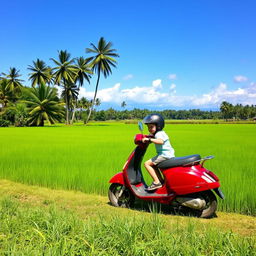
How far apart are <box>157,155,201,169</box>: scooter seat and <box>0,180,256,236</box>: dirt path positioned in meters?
0.75

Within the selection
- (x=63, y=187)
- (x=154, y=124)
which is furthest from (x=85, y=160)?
(x=154, y=124)

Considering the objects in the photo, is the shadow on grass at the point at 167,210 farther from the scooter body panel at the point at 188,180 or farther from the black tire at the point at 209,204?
the scooter body panel at the point at 188,180

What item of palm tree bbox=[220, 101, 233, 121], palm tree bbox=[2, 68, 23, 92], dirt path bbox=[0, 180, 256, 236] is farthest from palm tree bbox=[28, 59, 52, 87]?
palm tree bbox=[220, 101, 233, 121]

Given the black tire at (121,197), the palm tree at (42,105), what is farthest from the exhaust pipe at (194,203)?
the palm tree at (42,105)

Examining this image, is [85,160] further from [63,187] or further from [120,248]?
[120,248]

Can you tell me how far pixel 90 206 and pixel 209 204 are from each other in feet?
6.41

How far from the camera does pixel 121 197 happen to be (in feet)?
14.2

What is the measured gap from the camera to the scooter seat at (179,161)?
3609mm

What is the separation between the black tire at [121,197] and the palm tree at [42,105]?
38370mm

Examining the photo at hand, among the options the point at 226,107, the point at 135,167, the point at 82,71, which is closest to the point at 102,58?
the point at 82,71

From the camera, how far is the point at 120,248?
2322 mm

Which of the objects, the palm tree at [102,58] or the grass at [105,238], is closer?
the grass at [105,238]

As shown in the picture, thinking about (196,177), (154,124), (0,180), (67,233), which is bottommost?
(0,180)

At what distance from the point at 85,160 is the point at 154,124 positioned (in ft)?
13.7
